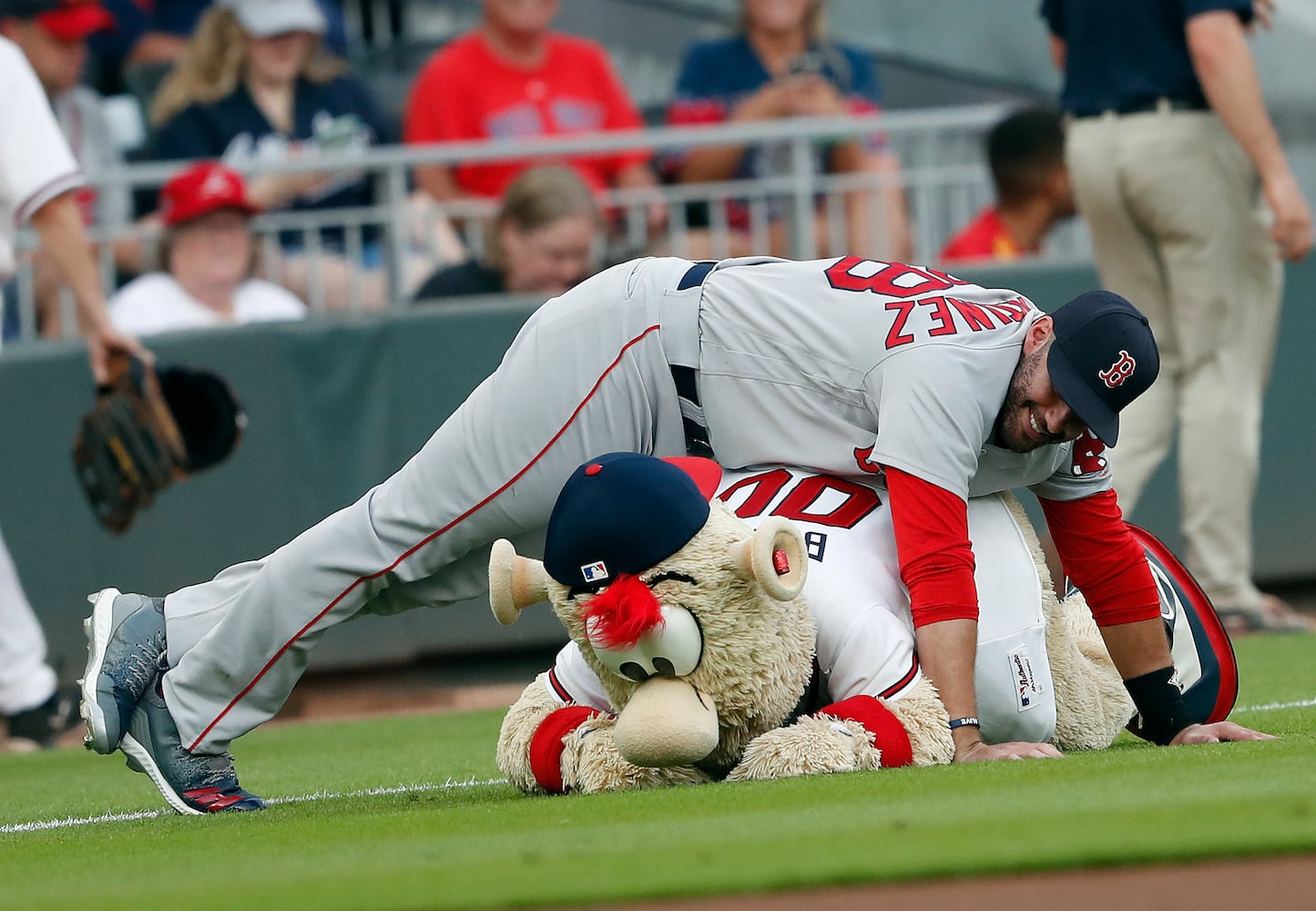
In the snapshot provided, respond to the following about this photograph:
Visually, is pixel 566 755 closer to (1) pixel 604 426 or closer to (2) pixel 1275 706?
(1) pixel 604 426

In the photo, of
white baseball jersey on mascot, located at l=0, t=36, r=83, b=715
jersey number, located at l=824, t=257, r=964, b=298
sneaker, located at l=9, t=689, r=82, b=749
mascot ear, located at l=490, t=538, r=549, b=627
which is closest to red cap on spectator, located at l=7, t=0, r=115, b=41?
white baseball jersey on mascot, located at l=0, t=36, r=83, b=715

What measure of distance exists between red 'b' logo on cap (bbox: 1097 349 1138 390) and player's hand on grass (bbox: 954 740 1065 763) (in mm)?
742

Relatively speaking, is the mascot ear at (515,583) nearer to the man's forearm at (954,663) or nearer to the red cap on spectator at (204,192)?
the man's forearm at (954,663)

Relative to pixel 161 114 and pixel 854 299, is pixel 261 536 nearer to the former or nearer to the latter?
pixel 161 114

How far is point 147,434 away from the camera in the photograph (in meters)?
5.65

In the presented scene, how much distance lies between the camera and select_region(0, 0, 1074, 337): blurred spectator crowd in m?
7.93

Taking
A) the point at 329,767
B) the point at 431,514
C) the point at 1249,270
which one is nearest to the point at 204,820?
the point at 431,514

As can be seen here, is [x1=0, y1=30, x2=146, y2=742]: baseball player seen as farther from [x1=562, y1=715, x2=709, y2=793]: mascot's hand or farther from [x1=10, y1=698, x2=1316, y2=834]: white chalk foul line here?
[x1=562, y1=715, x2=709, y2=793]: mascot's hand

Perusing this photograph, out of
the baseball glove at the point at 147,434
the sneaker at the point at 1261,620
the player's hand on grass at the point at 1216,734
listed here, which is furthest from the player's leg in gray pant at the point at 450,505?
the sneaker at the point at 1261,620

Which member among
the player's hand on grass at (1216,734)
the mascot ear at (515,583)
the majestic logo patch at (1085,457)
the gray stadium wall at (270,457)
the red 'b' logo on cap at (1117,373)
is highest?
the red 'b' logo on cap at (1117,373)

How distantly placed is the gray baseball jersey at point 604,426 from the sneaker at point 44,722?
2286 mm

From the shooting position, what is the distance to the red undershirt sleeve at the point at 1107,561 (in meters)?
4.22

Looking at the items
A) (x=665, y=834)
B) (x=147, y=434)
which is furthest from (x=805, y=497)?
(x=147, y=434)

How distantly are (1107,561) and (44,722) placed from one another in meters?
3.73
